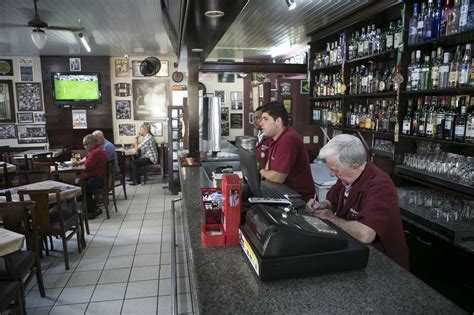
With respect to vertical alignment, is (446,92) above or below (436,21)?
below

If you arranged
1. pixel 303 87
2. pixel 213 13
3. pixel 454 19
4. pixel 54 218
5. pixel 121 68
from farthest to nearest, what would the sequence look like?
pixel 121 68
pixel 303 87
pixel 54 218
pixel 454 19
pixel 213 13

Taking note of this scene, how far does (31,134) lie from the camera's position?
26.2ft

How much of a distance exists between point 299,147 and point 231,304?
1868 millimetres

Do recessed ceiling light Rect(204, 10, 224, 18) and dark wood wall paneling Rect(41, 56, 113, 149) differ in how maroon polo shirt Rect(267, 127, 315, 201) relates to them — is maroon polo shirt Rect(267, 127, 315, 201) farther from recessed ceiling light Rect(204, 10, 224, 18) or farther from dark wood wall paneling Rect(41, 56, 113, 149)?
dark wood wall paneling Rect(41, 56, 113, 149)

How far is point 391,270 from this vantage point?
1.33 meters

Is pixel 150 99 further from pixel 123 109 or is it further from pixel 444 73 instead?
pixel 444 73

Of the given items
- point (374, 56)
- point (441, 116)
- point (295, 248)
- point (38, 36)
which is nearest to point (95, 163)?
point (38, 36)

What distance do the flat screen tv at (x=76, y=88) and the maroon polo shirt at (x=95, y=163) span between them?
3.11 meters

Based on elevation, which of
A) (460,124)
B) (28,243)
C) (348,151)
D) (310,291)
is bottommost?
(28,243)

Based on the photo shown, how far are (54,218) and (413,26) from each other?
13.3 ft

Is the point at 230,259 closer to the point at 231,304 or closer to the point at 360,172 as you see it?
the point at 231,304

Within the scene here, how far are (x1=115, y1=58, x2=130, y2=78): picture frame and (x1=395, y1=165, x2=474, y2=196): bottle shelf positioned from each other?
22.3ft

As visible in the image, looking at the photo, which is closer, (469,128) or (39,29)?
(469,128)

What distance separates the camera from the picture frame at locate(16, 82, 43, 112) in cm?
780
